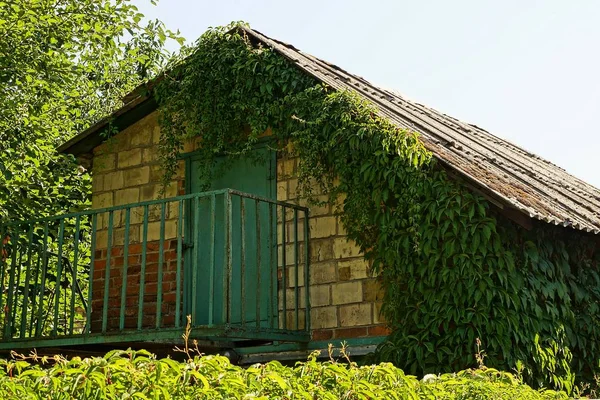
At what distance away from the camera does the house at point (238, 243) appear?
7785mm

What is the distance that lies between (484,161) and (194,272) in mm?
3069

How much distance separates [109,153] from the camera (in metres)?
10.2

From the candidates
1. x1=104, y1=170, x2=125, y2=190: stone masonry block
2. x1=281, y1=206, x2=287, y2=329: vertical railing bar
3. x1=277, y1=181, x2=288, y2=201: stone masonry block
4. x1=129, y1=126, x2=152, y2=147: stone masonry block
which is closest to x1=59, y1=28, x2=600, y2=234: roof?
x1=129, y1=126, x2=152, y2=147: stone masonry block

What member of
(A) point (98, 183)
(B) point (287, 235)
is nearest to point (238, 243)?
(B) point (287, 235)

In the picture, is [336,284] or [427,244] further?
[336,284]

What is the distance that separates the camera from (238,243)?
8.94 meters

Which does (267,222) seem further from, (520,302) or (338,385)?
(338,385)

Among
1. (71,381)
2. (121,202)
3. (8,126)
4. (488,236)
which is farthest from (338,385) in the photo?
(8,126)

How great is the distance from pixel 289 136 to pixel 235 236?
42.8 inches

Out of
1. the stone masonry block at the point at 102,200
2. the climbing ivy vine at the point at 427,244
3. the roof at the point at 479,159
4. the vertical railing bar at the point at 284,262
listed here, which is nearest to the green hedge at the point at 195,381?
the climbing ivy vine at the point at 427,244

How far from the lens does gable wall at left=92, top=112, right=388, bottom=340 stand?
817cm

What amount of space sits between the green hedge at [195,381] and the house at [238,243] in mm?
3148

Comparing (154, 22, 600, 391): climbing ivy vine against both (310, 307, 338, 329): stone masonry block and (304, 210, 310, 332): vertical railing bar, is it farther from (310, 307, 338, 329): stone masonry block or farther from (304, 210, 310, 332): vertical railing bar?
(310, 307, 338, 329): stone masonry block

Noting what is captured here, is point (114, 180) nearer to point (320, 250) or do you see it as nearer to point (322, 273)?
point (320, 250)
